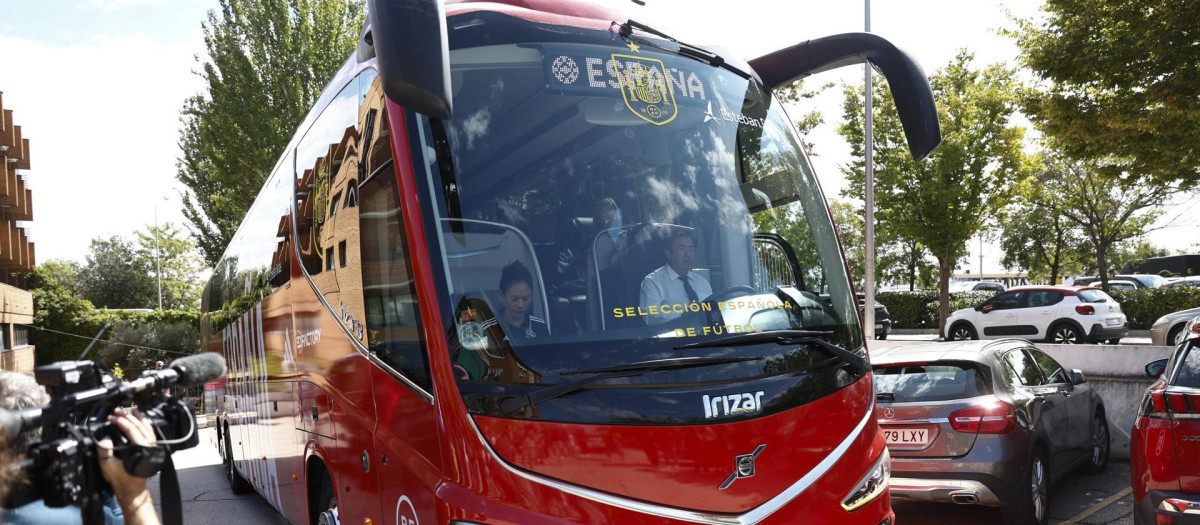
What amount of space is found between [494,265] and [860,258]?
158 ft

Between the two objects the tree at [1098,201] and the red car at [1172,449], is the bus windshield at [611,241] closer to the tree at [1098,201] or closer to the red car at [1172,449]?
the red car at [1172,449]

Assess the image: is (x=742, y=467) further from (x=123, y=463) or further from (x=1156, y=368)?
(x=1156, y=368)

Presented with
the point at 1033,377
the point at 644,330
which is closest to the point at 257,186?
the point at 1033,377

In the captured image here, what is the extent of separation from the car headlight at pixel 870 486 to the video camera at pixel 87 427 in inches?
108

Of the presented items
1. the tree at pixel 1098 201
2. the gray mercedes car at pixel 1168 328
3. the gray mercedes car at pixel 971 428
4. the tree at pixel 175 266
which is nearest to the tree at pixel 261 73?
the gray mercedes car at pixel 971 428

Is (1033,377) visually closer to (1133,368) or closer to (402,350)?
(1133,368)

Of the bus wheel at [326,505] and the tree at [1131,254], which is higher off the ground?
the tree at [1131,254]

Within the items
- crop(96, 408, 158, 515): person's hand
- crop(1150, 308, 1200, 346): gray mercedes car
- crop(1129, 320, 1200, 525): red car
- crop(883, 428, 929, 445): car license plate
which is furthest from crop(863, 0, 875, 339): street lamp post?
crop(96, 408, 158, 515): person's hand

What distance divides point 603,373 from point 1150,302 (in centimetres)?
2878

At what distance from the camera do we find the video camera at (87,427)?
1.82 metres

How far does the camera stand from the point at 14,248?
120 ft

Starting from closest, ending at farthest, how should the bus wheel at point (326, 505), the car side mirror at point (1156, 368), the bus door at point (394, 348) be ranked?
the bus door at point (394, 348) → the bus wheel at point (326, 505) → the car side mirror at point (1156, 368)

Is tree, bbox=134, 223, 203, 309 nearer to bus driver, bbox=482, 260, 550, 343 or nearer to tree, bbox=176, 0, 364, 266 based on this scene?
tree, bbox=176, 0, 364, 266

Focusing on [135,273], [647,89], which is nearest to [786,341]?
[647,89]
